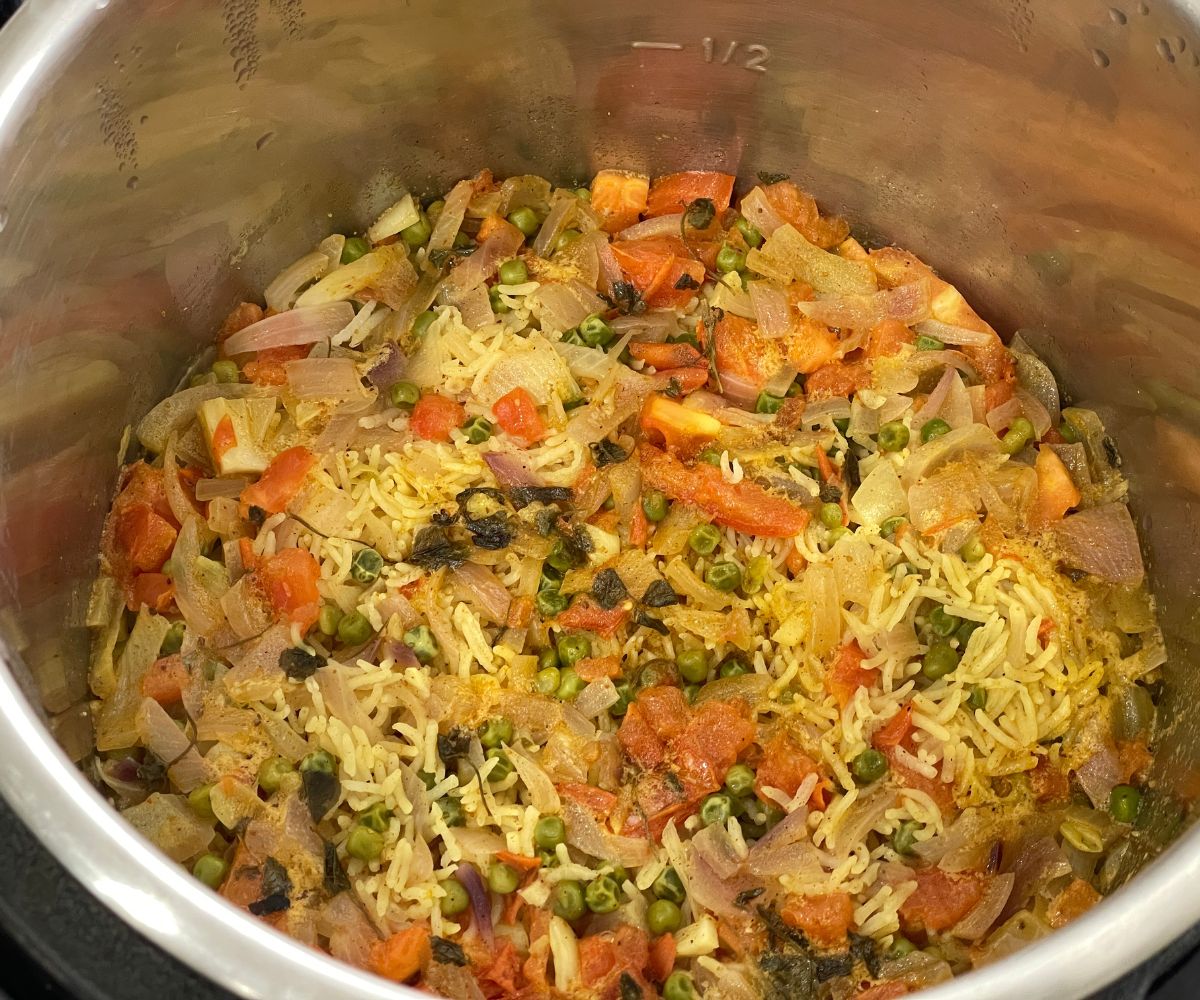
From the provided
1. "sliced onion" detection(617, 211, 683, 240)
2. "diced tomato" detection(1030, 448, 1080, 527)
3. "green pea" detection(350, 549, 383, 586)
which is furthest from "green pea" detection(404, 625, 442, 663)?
"diced tomato" detection(1030, 448, 1080, 527)

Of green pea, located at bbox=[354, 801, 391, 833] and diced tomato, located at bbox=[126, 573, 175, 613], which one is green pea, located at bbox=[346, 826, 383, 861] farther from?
diced tomato, located at bbox=[126, 573, 175, 613]

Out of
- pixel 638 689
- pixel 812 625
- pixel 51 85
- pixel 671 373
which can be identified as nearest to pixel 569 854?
pixel 638 689

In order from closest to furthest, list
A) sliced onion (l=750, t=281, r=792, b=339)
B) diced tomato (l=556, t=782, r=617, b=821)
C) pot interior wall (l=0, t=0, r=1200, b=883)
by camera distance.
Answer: pot interior wall (l=0, t=0, r=1200, b=883), diced tomato (l=556, t=782, r=617, b=821), sliced onion (l=750, t=281, r=792, b=339)

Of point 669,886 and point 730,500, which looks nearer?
point 669,886

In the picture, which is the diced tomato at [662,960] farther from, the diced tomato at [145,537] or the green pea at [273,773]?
the diced tomato at [145,537]

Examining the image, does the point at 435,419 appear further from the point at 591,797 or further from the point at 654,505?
the point at 591,797

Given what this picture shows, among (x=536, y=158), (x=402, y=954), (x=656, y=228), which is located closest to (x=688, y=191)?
(x=656, y=228)

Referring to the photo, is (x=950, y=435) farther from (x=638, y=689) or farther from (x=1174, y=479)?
(x=638, y=689)
